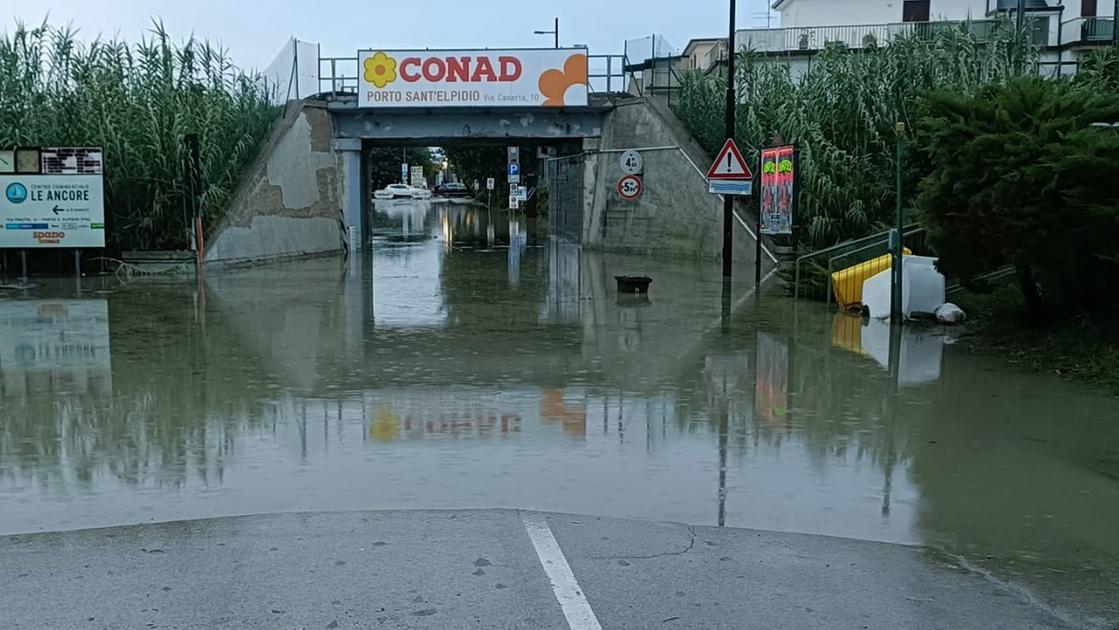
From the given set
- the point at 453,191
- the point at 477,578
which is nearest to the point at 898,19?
the point at 477,578

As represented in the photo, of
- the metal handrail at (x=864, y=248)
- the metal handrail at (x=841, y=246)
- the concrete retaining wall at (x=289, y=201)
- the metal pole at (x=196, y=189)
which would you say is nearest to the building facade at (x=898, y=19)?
the concrete retaining wall at (x=289, y=201)

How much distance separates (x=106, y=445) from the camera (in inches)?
306

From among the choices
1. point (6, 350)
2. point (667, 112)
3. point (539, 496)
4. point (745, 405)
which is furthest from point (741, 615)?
point (667, 112)

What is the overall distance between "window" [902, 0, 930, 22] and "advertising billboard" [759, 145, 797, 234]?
121 ft

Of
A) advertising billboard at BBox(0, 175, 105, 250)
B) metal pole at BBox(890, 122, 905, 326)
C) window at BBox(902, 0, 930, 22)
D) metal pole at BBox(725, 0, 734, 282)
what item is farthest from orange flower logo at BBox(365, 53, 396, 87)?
window at BBox(902, 0, 930, 22)

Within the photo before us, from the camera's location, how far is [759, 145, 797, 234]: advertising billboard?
18.9m

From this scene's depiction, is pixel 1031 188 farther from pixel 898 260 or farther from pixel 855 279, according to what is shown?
pixel 855 279

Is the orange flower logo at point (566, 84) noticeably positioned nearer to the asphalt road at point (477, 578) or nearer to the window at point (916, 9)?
the asphalt road at point (477, 578)

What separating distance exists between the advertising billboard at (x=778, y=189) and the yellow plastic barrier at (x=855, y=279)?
341 cm

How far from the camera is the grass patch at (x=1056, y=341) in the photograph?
33.7 ft

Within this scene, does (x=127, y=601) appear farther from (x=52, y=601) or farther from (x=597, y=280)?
(x=597, y=280)

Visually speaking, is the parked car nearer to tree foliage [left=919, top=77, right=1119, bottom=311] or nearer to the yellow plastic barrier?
the yellow plastic barrier

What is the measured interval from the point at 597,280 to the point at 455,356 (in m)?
9.27

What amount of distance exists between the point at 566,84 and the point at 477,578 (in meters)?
23.9
